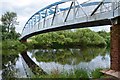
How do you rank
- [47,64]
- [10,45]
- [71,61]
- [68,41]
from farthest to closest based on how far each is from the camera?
[68,41]
[71,61]
[47,64]
[10,45]

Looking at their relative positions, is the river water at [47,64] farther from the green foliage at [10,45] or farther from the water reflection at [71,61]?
the green foliage at [10,45]

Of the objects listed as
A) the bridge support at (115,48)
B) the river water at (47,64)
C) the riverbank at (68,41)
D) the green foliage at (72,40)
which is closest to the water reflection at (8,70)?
the river water at (47,64)

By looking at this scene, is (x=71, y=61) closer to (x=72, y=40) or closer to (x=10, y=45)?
(x=10, y=45)

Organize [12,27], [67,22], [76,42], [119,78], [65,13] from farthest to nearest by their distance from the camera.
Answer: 1. [76,42]
2. [12,27]
3. [65,13]
4. [67,22]
5. [119,78]

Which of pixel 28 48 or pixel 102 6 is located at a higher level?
pixel 102 6

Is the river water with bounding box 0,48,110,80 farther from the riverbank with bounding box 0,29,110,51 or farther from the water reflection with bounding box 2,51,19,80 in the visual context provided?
the riverbank with bounding box 0,29,110,51

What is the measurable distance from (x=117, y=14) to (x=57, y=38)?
9.74 m

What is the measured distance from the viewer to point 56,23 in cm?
686

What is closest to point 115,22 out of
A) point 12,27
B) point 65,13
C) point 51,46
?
point 65,13

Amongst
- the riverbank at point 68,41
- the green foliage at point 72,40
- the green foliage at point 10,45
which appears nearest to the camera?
the green foliage at point 10,45

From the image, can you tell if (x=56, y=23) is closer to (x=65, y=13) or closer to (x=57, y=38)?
(x=65, y=13)

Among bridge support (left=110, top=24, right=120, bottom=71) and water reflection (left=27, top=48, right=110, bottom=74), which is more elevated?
bridge support (left=110, top=24, right=120, bottom=71)

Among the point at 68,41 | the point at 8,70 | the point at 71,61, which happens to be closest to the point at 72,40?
the point at 68,41

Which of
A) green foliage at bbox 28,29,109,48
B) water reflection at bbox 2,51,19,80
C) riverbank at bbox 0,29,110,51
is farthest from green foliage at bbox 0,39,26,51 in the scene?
green foliage at bbox 28,29,109,48
